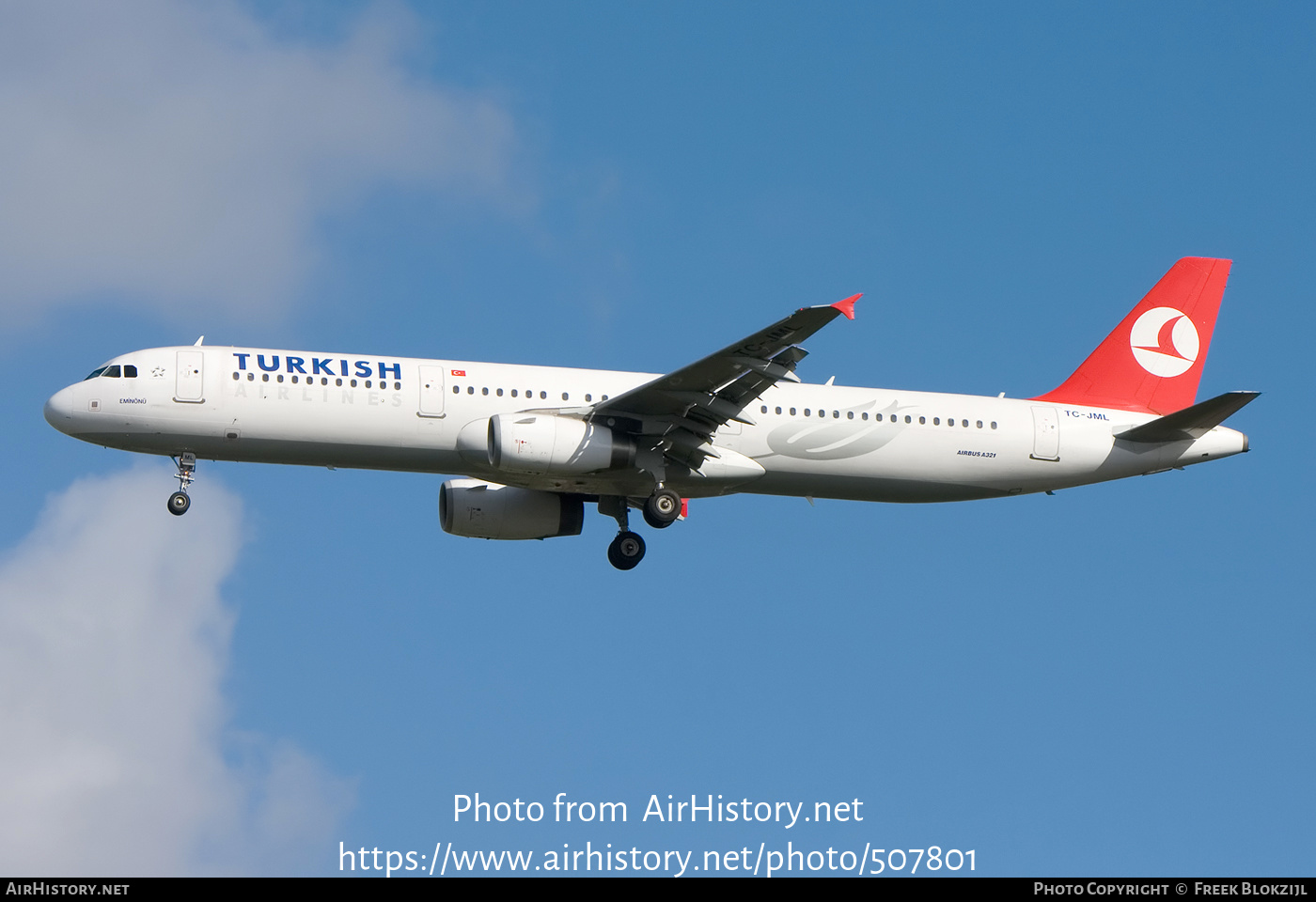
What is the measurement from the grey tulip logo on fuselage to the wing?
3.72ft

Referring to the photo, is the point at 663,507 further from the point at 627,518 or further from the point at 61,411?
the point at 61,411

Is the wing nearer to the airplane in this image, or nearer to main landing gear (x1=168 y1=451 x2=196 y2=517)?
the airplane

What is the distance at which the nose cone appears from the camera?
33.8 metres

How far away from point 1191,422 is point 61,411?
82.6 ft

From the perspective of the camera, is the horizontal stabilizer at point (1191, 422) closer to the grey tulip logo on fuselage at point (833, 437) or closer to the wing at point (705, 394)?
the grey tulip logo on fuselage at point (833, 437)

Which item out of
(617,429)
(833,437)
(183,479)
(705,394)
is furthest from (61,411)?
(833,437)

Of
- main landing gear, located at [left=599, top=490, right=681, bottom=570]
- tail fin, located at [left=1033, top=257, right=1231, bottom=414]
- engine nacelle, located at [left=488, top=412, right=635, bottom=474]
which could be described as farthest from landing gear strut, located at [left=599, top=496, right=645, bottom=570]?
tail fin, located at [left=1033, top=257, right=1231, bottom=414]

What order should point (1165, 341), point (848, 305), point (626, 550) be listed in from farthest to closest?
point (1165, 341) → point (626, 550) → point (848, 305)

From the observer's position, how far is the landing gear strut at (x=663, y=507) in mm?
35000

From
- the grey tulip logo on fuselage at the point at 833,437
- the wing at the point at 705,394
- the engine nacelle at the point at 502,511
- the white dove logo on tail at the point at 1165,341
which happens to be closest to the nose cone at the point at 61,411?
the engine nacelle at the point at 502,511

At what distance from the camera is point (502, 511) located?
38.5m

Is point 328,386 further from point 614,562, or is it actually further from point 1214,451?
point 1214,451

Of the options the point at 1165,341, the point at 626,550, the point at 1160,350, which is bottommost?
the point at 626,550
